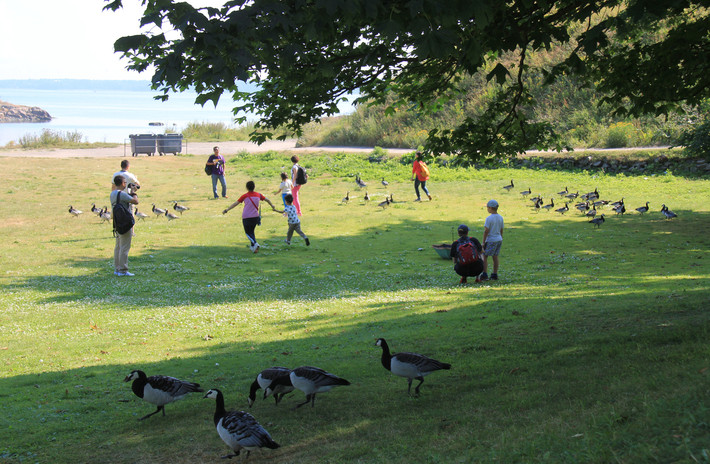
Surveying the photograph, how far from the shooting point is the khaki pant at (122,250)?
56.4ft

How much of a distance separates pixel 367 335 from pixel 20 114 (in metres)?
148

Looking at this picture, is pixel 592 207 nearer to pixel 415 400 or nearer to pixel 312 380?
pixel 415 400

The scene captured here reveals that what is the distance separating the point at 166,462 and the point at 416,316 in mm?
7016

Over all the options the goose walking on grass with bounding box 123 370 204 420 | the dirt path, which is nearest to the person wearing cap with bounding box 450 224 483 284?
the goose walking on grass with bounding box 123 370 204 420

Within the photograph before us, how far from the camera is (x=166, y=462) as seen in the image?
22.7ft

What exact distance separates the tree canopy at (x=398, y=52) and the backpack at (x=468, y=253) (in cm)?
282

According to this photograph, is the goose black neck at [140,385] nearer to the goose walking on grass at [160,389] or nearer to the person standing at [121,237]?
the goose walking on grass at [160,389]

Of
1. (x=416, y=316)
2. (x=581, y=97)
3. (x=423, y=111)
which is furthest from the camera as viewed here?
(x=581, y=97)

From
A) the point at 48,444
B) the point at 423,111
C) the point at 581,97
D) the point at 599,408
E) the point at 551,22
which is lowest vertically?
the point at 48,444

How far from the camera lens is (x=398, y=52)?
35.5 ft

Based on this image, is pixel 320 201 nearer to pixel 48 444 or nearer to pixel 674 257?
pixel 674 257

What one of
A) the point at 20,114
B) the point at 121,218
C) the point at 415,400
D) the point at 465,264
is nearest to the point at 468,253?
the point at 465,264

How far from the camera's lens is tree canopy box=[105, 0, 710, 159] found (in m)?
6.20

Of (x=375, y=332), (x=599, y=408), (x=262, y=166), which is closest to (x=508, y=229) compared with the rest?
(x=375, y=332)
